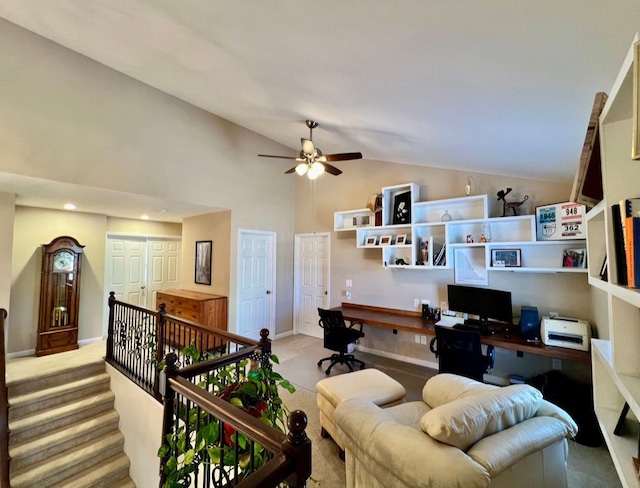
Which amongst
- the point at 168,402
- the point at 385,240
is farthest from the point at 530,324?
the point at 168,402

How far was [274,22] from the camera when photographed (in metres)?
1.70

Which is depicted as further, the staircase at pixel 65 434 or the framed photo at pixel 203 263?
the framed photo at pixel 203 263

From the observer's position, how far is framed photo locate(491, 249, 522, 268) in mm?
3177

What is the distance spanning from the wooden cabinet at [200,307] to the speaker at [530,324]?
398cm

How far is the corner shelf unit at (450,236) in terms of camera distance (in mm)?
3086

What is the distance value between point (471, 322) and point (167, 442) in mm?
3302

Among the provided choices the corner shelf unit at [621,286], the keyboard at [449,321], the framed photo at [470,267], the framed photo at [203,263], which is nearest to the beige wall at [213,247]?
the framed photo at [203,263]

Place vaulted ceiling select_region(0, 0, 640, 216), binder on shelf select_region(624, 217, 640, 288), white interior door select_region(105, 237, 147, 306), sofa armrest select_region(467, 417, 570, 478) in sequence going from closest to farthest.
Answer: binder on shelf select_region(624, 217, 640, 288)
vaulted ceiling select_region(0, 0, 640, 216)
sofa armrest select_region(467, 417, 570, 478)
white interior door select_region(105, 237, 147, 306)

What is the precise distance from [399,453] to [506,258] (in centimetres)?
278

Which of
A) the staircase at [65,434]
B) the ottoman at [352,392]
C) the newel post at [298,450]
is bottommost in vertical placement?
the staircase at [65,434]

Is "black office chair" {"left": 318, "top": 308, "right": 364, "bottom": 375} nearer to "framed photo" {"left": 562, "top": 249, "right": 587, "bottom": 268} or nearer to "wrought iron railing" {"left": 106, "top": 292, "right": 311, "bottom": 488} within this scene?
"wrought iron railing" {"left": 106, "top": 292, "right": 311, "bottom": 488}

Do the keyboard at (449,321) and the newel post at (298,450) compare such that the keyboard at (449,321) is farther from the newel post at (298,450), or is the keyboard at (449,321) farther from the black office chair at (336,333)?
the newel post at (298,450)

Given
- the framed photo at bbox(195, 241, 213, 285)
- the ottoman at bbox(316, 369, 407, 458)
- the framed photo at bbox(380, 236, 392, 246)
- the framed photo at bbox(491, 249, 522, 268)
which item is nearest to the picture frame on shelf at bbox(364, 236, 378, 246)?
the framed photo at bbox(380, 236, 392, 246)

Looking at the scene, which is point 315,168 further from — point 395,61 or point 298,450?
point 298,450
